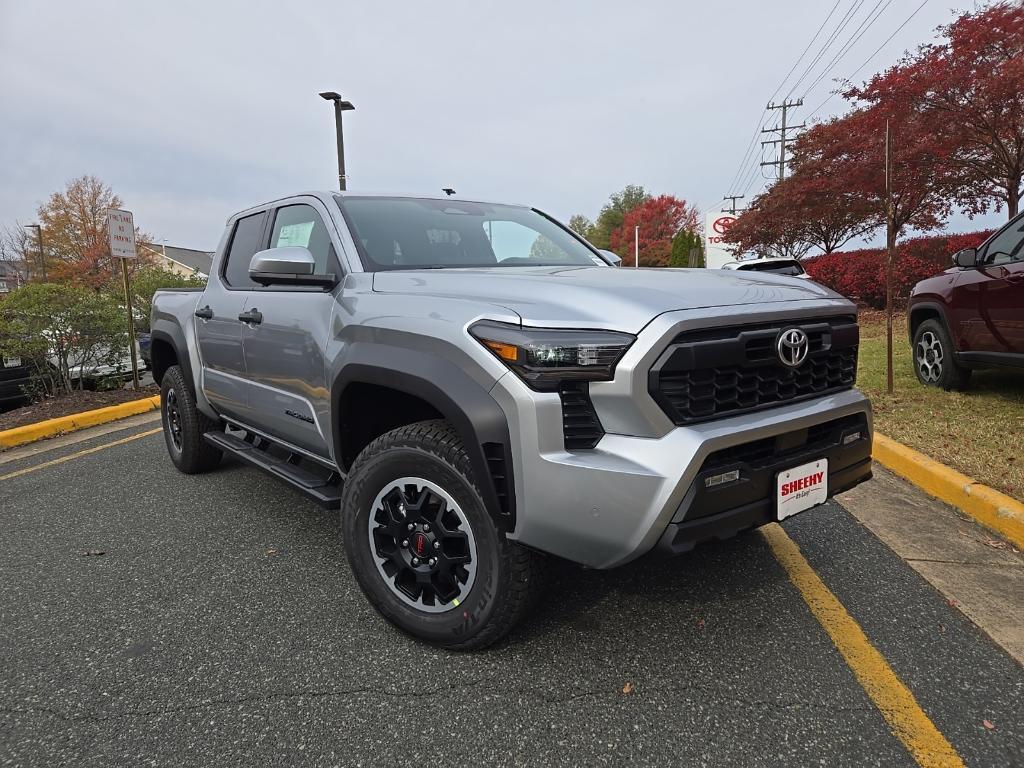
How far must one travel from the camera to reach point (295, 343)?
3.03m

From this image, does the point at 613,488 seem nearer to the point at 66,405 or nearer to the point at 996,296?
the point at 996,296

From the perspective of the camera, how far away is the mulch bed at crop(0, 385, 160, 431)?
7.02 metres

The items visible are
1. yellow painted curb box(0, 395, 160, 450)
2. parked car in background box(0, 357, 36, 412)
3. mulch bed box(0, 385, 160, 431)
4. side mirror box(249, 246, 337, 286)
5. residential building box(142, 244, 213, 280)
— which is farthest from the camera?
residential building box(142, 244, 213, 280)

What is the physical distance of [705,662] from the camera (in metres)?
2.26

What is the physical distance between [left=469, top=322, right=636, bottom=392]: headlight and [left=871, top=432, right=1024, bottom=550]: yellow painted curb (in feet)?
8.63

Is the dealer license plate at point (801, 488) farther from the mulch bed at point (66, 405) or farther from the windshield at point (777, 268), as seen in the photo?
the mulch bed at point (66, 405)

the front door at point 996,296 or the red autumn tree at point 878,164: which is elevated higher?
the red autumn tree at point 878,164

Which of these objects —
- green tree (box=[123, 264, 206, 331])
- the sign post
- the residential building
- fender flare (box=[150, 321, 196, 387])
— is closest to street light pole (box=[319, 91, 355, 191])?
green tree (box=[123, 264, 206, 331])

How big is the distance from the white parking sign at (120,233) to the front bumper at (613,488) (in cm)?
865

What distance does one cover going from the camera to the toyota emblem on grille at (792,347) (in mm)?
2215

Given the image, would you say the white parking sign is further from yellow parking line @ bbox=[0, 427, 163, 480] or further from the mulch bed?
yellow parking line @ bbox=[0, 427, 163, 480]

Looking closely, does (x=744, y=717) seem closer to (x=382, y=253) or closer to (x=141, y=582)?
(x=382, y=253)

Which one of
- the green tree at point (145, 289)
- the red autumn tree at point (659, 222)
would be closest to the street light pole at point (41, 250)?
the green tree at point (145, 289)

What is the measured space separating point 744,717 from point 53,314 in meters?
8.76
